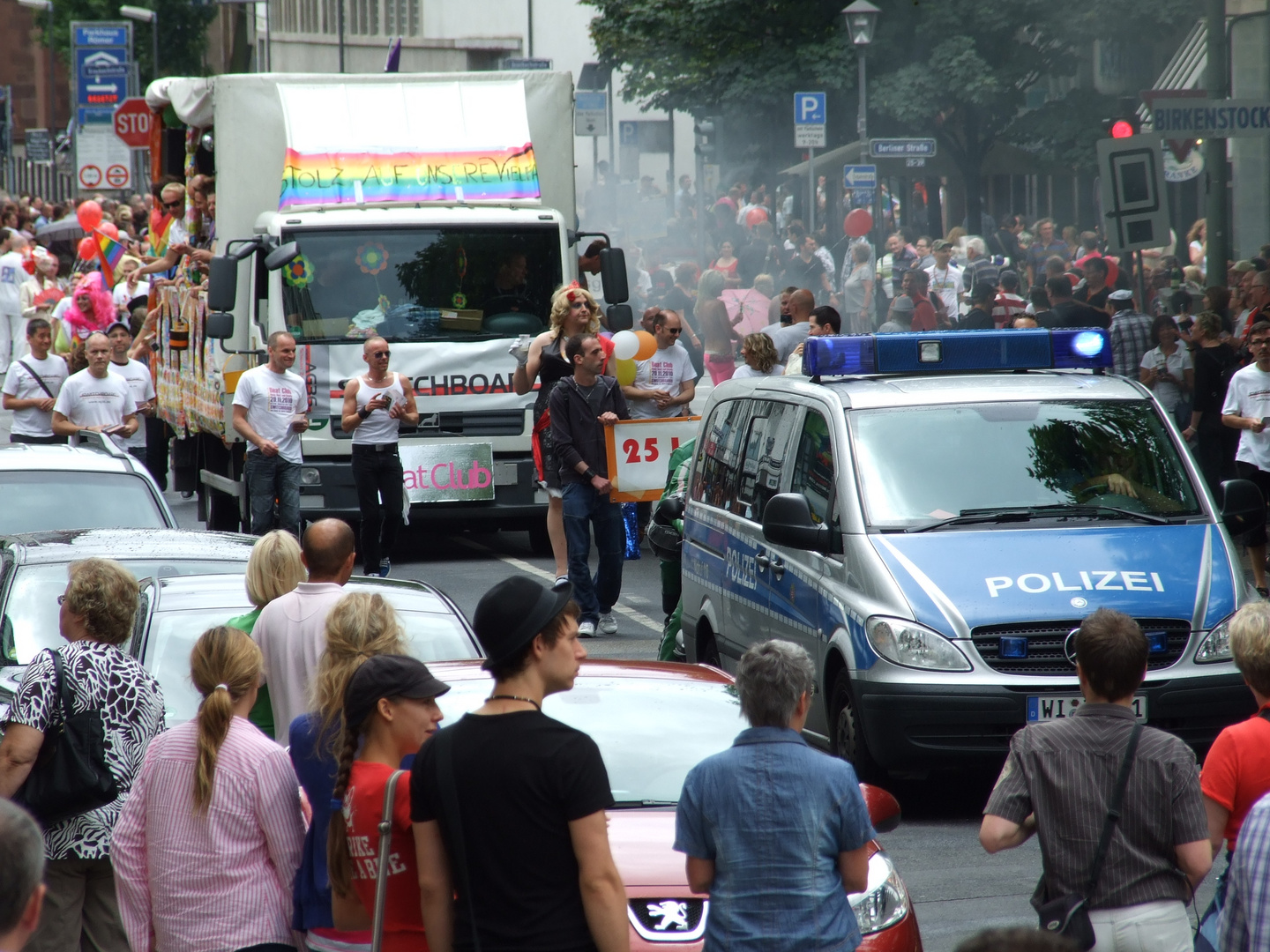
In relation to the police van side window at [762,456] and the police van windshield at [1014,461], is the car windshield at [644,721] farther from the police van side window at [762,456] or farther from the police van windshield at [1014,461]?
the police van side window at [762,456]

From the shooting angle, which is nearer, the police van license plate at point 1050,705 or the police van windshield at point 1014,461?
the police van license plate at point 1050,705

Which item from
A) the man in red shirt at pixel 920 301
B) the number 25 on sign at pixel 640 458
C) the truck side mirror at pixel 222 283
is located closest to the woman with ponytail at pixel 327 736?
the number 25 on sign at pixel 640 458

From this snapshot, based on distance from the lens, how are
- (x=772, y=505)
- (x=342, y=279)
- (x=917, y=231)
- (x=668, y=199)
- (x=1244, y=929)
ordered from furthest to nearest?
(x=668, y=199), (x=917, y=231), (x=342, y=279), (x=772, y=505), (x=1244, y=929)

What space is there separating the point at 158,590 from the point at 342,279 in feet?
25.1

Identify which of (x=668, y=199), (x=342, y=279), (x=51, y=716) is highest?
(x=668, y=199)

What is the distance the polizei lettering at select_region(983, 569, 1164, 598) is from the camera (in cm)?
750

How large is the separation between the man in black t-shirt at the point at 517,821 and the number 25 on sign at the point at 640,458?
8892mm

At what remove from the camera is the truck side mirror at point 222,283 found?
14.3 m

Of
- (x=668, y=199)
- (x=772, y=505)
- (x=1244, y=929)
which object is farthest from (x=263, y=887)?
(x=668, y=199)

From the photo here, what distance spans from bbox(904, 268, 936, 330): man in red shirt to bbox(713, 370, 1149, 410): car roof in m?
13.1

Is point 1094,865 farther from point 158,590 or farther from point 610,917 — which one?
point 158,590

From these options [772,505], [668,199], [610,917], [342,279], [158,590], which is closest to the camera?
[610,917]

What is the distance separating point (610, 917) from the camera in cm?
356

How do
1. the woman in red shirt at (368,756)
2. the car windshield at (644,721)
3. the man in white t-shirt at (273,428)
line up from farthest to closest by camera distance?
the man in white t-shirt at (273,428) < the car windshield at (644,721) < the woman in red shirt at (368,756)
